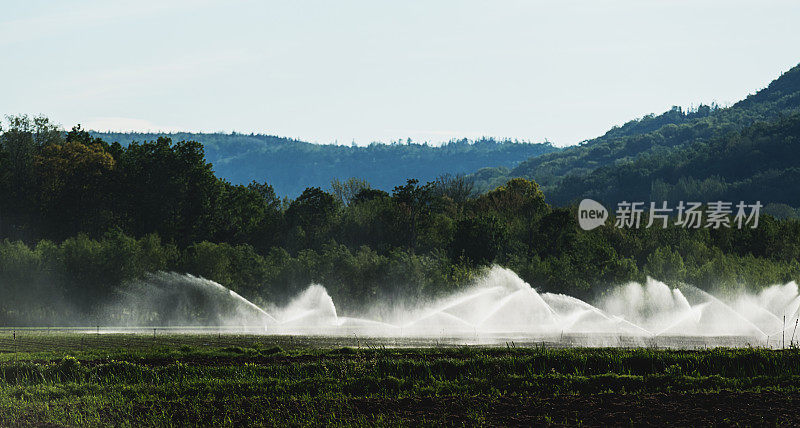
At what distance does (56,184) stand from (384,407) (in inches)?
4542

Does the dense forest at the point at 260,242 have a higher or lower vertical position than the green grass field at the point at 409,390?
higher

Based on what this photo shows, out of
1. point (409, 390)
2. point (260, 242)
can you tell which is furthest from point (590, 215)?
point (409, 390)

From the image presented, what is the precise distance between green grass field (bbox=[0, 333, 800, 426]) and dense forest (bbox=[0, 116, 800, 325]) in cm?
7482

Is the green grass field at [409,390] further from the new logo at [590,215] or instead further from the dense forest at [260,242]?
the new logo at [590,215]

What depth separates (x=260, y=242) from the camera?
150 metres

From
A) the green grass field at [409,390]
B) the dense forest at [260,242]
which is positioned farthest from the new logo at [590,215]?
the green grass field at [409,390]

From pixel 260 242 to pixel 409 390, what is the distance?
384 ft

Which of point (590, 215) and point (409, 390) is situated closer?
point (409, 390)

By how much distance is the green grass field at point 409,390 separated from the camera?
93.8 ft

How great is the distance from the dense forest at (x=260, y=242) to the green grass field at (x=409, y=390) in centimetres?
7482

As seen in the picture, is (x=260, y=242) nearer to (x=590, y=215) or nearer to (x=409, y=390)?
(x=590, y=215)

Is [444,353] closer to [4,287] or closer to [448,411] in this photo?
[448,411]

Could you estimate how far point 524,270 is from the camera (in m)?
126

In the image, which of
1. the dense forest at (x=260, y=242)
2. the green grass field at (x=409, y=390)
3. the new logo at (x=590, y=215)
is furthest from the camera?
the new logo at (x=590, y=215)
